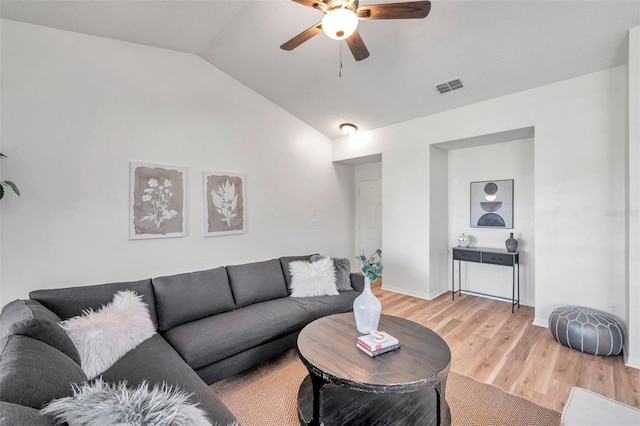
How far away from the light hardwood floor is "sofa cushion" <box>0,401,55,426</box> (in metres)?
2.61

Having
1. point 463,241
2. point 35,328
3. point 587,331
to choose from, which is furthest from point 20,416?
point 463,241

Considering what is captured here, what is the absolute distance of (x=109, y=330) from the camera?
185 centimetres

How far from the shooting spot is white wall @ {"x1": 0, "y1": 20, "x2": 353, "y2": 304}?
2383 mm

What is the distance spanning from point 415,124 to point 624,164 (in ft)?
7.51

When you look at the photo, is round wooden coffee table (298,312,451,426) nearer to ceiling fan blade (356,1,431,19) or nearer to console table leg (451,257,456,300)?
ceiling fan blade (356,1,431,19)

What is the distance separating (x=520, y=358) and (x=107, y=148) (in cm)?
443

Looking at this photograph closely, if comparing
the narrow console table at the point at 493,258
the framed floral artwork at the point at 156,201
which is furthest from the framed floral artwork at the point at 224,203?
the narrow console table at the point at 493,258

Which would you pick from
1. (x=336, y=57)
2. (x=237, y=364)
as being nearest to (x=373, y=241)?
(x=336, y=57)

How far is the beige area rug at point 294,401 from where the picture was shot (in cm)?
182

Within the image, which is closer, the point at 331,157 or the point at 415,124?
the point at 415,124

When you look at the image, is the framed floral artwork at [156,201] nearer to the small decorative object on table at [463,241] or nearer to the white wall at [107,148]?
the white wall at [107,148]

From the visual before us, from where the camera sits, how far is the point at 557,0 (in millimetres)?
2178

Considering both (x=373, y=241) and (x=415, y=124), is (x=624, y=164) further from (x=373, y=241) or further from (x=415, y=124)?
(x=373, y=241)

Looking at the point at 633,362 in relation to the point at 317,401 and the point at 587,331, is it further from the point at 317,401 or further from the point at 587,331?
the point at 317,401
